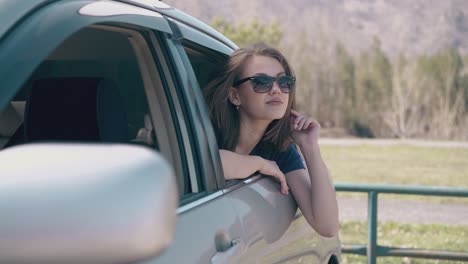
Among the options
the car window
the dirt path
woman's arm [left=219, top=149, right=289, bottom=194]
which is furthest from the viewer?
the dirt path

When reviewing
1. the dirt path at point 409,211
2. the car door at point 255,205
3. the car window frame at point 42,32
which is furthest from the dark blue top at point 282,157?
the dirt path at point 409,211

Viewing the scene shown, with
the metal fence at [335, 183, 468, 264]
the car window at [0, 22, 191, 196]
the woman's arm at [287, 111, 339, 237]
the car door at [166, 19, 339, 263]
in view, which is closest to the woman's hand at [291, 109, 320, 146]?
the woman's arm at [287, 111, 339, 237]

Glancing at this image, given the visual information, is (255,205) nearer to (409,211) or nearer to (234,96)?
(234,96)

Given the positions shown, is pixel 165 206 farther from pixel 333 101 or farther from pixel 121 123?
pixel 333 101

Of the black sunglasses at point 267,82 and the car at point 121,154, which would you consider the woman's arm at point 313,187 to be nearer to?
the car at point 121,154

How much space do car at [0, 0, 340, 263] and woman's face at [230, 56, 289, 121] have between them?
0.14 meters

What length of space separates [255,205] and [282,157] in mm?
683

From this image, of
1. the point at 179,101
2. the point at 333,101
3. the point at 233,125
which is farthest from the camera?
the point at 333,101

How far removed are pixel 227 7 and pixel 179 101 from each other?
93.7m

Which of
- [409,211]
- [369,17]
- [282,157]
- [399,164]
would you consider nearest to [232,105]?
[282,157]

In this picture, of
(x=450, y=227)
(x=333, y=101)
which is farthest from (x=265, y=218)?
(x=333, y=101)

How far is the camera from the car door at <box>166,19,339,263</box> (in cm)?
267

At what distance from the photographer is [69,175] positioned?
123cm

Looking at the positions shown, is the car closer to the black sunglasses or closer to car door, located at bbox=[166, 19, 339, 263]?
car door, located at bbox=[166, 19, 339, 263]
